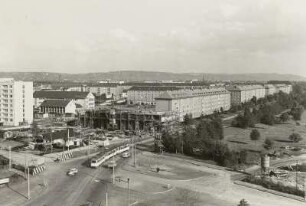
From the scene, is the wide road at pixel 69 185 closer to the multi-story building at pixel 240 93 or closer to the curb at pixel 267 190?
the curb at pixel 267 190

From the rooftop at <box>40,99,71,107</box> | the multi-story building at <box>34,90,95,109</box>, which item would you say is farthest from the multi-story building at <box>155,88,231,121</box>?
the multi-story building at <box>34,90,95,109</box>

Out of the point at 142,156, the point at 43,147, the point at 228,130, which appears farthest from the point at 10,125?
the point at 228,130

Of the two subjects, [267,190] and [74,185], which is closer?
[267,190]

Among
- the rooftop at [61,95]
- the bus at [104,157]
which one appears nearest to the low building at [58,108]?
the rooftop at [61,95]

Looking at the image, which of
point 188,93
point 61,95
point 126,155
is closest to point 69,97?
point 61,95

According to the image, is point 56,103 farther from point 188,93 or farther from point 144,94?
point 144,94

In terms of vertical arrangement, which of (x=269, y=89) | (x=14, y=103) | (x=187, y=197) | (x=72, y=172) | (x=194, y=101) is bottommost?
(x=187, y=197)

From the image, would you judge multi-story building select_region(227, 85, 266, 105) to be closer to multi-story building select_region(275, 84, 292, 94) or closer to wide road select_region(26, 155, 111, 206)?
multi-story building select_region(275, 84, 292, 94)

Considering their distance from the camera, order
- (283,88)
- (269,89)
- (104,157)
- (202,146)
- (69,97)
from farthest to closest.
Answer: (283,88)
(269,89)
(69,97)
(202,146)
(104,157)
